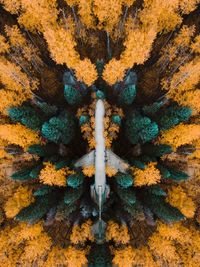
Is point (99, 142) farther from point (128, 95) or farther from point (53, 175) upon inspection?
point (128, 95)

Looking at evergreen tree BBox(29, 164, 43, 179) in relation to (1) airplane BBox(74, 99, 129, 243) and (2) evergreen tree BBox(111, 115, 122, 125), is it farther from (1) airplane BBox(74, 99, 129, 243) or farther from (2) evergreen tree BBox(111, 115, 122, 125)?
(2) evergreen tree BBox(111, 115, 122, 125)

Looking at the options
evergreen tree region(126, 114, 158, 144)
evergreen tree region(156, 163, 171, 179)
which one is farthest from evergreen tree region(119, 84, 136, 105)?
evergreen tree region(156, 163, 171, 179)

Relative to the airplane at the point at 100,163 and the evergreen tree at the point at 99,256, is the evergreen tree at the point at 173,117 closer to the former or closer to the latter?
the airplane at the point at 100,163

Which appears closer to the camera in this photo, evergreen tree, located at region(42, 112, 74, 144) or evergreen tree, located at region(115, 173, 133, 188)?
evergreen tree, located at region(42, 112, 74, 144)

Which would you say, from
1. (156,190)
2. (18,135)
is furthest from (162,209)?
(18,135)

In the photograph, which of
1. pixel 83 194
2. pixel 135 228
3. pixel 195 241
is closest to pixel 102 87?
pixel 83 194

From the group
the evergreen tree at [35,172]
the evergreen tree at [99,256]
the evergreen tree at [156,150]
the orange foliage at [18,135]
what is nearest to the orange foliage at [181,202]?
the evergreen tree at [156,150]

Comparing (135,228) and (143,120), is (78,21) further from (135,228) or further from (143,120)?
(135,228)
